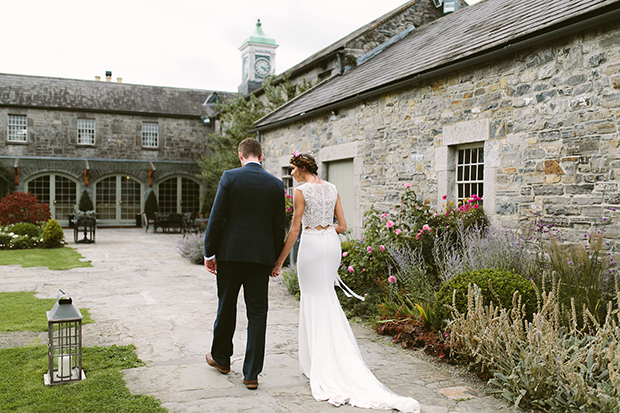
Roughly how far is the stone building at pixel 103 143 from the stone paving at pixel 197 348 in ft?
50.1

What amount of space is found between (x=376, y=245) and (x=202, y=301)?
2.56m

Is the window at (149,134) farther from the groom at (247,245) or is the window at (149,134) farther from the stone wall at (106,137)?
the groom at (247,245)

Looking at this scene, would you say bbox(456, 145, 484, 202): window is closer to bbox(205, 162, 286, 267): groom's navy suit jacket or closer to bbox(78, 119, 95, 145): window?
bbox(205, 162, 286, 267): groom's navy suit jacket

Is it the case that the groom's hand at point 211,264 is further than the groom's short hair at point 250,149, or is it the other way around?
the groom's short hair at point 250,149

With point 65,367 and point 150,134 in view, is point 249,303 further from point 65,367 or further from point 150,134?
point 150,134

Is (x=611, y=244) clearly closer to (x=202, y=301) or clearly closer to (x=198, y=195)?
(x=202, y=301)

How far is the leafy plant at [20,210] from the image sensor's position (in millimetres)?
14234

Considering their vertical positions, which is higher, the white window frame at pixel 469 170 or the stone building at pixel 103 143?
the stone building at pixel 103 143

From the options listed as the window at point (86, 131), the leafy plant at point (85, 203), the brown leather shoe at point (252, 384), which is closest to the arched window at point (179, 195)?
the leafy plant at point (85, 203)

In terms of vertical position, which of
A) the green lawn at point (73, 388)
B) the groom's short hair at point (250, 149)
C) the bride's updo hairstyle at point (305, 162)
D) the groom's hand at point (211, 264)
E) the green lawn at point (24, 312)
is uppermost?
the groom's short hair at point (250, 149)

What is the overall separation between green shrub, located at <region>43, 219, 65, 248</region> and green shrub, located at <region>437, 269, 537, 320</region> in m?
12.4

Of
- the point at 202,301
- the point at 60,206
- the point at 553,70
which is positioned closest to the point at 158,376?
the point at 202,301

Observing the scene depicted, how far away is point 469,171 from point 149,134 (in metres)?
20.4

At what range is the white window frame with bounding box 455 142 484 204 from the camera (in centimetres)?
742
